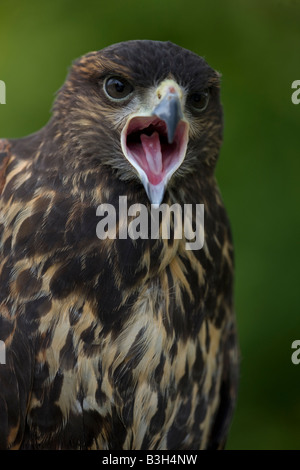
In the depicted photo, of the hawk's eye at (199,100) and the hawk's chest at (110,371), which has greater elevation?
the hawk's eye at (199,100)

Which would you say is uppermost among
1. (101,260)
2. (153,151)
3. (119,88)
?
(119,88)

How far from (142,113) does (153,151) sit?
0.14 meters

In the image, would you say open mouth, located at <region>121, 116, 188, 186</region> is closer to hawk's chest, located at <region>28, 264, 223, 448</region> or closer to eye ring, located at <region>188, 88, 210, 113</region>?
eye ring, located at <region>188, 88, 210, 113</region>

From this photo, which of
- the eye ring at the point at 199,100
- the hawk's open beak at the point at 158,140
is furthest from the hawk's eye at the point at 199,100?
the hawk's open beak at the point at 158,140

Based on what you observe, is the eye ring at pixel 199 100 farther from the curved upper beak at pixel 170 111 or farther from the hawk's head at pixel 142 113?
the curved upper beak at pixel 170 111

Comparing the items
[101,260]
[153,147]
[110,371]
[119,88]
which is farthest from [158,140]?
[110,371]

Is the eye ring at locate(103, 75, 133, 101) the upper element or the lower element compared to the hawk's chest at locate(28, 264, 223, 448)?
upper

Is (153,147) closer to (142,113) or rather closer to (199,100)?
(142,113)

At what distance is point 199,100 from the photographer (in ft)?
8.24

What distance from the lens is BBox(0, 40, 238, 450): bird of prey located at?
2414mm

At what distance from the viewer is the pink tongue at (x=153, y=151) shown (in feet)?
7.48

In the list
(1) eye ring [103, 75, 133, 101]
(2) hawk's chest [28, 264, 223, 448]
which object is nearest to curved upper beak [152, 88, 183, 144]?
(1) eye ring [103, 75, 133, 101]

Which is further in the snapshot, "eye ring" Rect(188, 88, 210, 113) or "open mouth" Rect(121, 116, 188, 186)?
"eye ring" Rect(188, 88, 210, 113)

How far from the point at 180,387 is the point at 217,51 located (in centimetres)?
185
